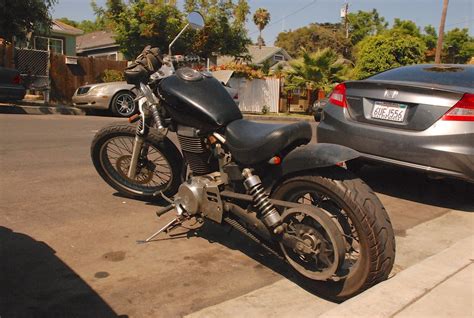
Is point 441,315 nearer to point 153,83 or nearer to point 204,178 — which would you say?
point 204,178

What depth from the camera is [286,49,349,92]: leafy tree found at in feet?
69.9

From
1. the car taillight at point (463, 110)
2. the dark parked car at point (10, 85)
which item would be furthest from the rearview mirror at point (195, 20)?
the dark parked car at point (10, 85)

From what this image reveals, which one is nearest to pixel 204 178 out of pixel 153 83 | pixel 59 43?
pixel 153 83

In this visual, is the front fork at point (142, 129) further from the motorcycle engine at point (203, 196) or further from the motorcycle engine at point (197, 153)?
the motorcycle engine at point (203, 196)

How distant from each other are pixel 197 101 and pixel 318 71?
18.9 meters

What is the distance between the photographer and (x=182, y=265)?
327 cm

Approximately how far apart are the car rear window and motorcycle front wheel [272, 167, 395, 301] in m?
2.66

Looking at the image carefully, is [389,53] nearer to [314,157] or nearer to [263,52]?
[314,157]

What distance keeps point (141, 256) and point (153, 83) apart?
4.58 ft

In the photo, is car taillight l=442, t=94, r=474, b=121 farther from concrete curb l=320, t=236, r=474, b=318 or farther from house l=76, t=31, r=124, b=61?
house l=76, t=31, r=124, b=61

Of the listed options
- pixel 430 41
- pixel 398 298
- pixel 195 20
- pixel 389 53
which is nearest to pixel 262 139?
pixel 398 298

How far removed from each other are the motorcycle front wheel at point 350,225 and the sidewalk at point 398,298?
10 centimetres

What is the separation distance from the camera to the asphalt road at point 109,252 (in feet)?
8.99

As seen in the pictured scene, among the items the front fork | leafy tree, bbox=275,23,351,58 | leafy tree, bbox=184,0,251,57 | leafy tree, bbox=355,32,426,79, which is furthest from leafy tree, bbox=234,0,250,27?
leafy tree, bbox=275,23,351,58
